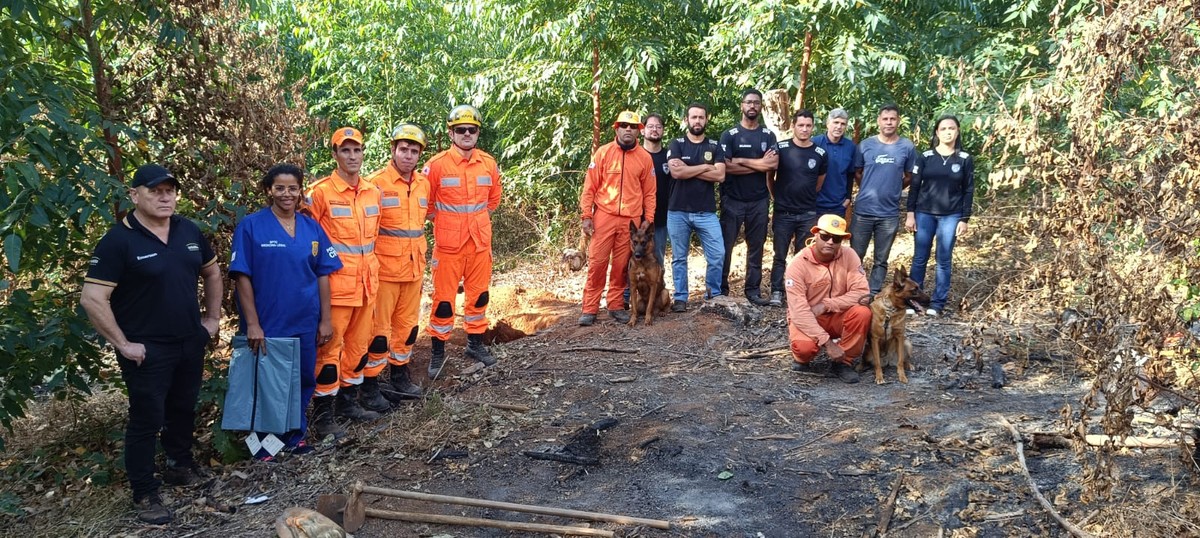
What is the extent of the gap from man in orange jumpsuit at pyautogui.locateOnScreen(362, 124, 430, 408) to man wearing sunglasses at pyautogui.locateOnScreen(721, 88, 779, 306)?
3258mm

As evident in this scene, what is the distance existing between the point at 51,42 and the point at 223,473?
9.55ft

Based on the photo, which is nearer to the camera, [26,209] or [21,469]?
[26,209]

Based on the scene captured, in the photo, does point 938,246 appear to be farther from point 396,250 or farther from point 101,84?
point 101,84

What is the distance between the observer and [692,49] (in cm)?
1070

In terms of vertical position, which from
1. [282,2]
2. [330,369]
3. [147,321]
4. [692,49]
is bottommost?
[330,369]

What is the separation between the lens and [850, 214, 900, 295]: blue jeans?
7.75 m

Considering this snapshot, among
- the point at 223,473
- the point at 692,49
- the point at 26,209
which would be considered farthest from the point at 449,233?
the point at 692,49

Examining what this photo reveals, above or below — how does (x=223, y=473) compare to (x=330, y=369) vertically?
below

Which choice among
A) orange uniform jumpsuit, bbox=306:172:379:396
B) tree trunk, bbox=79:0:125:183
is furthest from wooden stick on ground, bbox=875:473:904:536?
tree trunk, bbox=79:0:125:183

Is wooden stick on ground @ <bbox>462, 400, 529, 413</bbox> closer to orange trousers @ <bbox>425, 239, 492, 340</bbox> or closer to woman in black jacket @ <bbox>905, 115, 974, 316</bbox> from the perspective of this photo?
orange trousers @ <bbox>425, 239, 492, 340</bbox>

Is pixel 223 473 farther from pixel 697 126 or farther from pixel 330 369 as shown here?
pixel 697 126

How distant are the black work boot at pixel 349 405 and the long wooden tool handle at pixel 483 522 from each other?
1.46 m

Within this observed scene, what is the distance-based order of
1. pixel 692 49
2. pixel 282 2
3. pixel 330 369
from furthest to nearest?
pixel 282 2
pixel 692 49
pixel 330 369

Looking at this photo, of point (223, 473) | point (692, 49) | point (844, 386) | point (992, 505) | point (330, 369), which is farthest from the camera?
point (692, 49)
